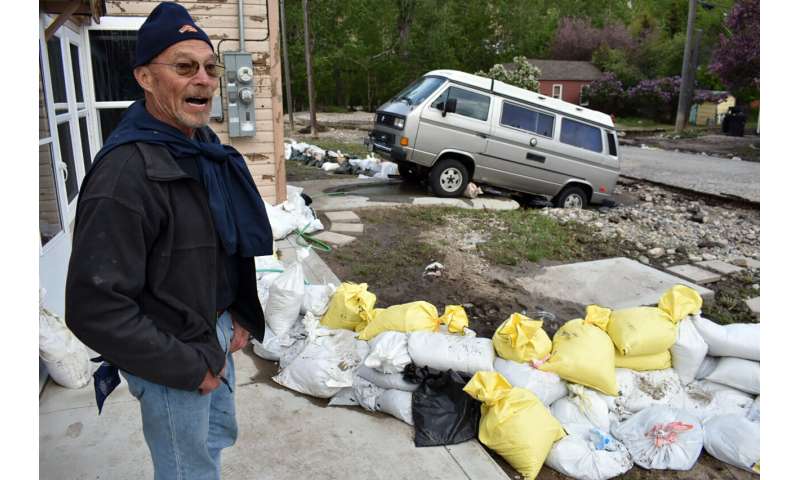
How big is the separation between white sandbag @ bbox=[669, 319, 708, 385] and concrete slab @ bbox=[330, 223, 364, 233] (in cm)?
461

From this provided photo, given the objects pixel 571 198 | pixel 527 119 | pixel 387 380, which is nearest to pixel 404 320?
pixel 387 380

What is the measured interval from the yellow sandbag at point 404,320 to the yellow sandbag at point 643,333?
45.9 inches

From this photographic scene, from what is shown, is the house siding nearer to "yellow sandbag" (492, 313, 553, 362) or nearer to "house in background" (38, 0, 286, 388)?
"house in background" (38, 0, 286, 388)

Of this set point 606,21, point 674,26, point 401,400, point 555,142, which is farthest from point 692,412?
point 606,21

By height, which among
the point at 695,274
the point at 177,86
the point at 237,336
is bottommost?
the point at 695,274

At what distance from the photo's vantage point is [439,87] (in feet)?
31.2

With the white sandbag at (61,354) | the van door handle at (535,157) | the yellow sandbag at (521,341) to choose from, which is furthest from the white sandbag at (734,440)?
the van door handle at (535,157)

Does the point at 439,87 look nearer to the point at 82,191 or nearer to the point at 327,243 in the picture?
the point at 327,243

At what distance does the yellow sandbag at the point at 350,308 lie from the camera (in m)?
3.92

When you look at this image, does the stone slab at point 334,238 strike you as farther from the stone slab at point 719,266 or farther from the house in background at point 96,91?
the stone slab at point 719,266

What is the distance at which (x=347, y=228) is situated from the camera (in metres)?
7.60

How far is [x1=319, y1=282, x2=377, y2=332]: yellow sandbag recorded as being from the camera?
12.8 ft

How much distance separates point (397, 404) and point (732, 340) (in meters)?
2.18

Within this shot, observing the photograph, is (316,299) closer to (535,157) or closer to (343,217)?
(343,217)
